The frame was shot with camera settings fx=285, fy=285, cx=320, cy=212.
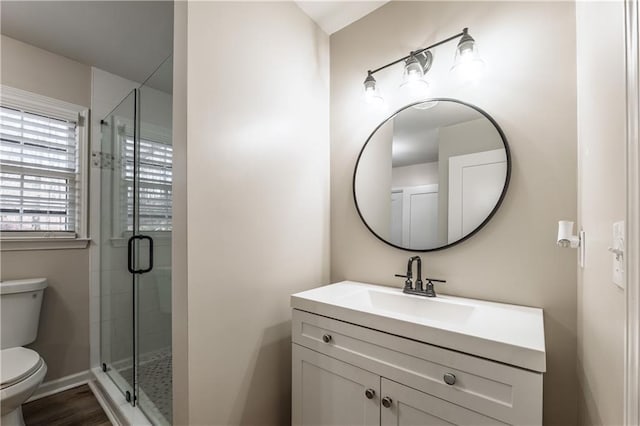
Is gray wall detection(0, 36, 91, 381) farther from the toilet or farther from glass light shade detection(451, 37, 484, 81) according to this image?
glass light shade detection(451, 37, 484, 81)

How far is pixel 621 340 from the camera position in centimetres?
56

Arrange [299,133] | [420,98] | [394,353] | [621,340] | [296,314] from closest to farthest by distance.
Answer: [621,340]
[394,353]
[296,314]
[420,98]
[299,133]

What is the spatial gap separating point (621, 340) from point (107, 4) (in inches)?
103

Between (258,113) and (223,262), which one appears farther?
(258,113)

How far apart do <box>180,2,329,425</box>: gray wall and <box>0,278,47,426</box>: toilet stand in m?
0.98

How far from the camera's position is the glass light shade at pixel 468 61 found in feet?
4.07

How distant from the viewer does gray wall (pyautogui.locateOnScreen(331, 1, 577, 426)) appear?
3.67 ft

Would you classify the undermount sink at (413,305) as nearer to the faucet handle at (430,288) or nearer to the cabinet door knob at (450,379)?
the faucet handle at (430,288)

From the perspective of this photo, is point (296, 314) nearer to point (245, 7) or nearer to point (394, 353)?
point (394, 353)

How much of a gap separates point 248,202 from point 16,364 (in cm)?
159

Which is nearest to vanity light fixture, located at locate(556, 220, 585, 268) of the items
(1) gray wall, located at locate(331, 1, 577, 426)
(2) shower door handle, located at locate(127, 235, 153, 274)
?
(1) gray wall, located at locate(331, 1, 577, 426)

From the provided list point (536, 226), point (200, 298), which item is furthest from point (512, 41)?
point (200, 298)

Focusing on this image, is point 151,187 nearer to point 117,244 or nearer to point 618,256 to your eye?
point 117,244

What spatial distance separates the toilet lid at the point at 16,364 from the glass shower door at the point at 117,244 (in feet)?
1.60
